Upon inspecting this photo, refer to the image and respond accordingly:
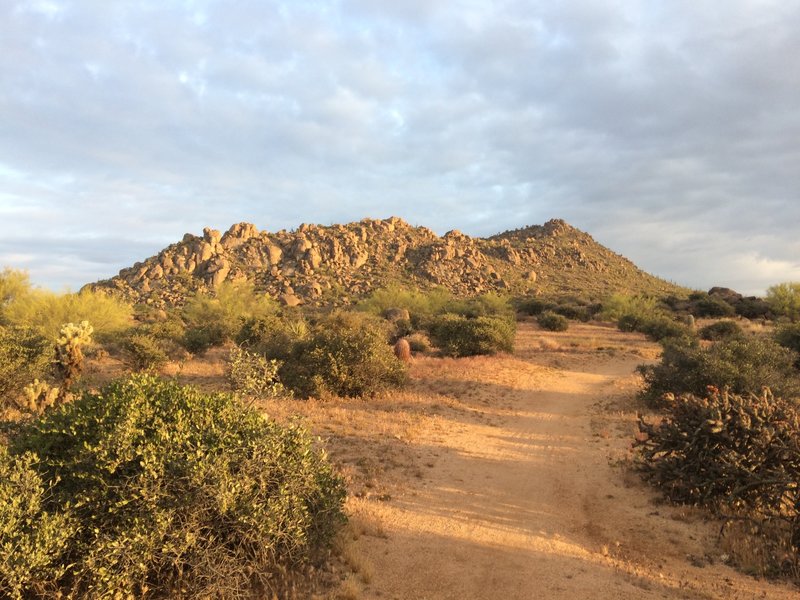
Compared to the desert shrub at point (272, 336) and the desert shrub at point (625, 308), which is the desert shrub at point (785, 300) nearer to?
the desert shrub at point (625, 308)

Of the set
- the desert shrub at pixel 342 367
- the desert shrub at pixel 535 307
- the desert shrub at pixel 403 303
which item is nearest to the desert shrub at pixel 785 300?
the desert shrub at pixel 535 307

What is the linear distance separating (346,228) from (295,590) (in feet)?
291

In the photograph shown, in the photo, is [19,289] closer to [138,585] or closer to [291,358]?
[291,358]

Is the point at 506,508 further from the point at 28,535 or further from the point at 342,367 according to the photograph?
the point at 342,367

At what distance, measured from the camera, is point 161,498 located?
192 inches

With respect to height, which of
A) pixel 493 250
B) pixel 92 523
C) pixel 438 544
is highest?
pixel 493 250

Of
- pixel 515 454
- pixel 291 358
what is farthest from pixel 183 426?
pixel 291 358

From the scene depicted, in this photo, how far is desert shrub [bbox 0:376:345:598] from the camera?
4.59 m

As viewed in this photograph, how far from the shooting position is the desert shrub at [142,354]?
20953 millimetres

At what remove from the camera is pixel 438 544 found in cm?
712

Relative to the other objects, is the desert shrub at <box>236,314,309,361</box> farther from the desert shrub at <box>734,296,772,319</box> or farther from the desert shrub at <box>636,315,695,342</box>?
the desert shrub at <box>734,296,772,319</box>

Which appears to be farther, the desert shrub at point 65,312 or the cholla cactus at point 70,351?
the desert shrub at point 65,312

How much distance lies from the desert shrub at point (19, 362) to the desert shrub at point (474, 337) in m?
18.2

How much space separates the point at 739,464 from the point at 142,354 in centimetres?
2195
